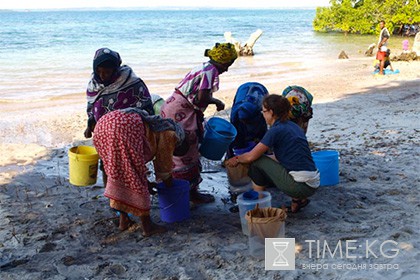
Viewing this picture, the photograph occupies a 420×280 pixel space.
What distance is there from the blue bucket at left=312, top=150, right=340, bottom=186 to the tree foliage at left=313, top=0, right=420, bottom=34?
103ft

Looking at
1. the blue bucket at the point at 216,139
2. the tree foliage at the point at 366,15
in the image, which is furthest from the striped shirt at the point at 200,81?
the tree foliage at the point at 366,15

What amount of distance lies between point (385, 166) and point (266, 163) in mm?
1939

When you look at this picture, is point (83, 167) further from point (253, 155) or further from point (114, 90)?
point (253, 155)

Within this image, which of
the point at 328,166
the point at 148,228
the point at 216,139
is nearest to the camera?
the point at 148,228

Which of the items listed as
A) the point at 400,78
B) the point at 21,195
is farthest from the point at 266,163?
the point at 400,78

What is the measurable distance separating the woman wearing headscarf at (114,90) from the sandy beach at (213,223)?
3.32 feet

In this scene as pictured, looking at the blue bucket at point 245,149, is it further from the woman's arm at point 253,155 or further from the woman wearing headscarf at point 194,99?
the woman's arm at point 253,155

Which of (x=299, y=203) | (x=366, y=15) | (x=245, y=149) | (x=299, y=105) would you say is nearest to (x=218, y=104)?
(x=245, y=149)

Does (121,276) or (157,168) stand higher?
(157,168)

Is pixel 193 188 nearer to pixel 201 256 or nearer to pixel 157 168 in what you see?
pixel 157 168

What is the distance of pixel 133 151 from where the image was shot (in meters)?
3.62

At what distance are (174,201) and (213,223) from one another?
1.26 ft

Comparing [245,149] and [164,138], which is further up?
[164,138]

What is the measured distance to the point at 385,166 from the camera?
5.36m
